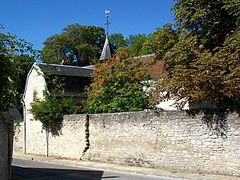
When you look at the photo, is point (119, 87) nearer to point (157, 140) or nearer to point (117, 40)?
point (157, 140)

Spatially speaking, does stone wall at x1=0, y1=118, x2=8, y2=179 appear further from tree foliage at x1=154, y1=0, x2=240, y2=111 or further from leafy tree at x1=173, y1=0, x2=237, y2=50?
leafy tree at x1=173, y1=0, x2=237, y2=50

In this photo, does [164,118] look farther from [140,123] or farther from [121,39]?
[121,39]

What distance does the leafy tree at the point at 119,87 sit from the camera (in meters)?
24.9

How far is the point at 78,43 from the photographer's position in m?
66.2

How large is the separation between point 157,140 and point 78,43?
49.9 metres

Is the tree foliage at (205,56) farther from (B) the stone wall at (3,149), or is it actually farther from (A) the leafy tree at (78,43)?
(A) the leafy tree at (78,43)

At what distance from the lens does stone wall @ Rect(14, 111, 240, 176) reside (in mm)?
15258

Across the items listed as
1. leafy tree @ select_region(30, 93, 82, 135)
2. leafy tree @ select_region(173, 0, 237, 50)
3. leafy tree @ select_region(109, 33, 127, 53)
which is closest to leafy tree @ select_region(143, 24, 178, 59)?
leafy tree @ select_region(173, 0, 237, 50)

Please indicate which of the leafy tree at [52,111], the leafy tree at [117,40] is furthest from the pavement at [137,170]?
the leafy tree at [117,40]

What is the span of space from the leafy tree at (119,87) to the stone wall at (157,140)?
298 cm

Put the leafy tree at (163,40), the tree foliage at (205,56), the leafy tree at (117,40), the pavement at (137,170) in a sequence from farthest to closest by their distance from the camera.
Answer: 1. the leafy tree at (117,40)
2. the leafy tree at (163,40)
3. the pavement at (137,170)
4. the tree foliage at (205,56)

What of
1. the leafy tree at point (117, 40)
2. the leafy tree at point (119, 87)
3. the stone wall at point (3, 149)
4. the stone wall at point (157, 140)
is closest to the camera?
the stone wall at point (3, 149)

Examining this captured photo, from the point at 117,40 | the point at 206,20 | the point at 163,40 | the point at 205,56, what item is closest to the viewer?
the point at 205,56

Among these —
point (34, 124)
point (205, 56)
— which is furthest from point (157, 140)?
point (34, 124)
